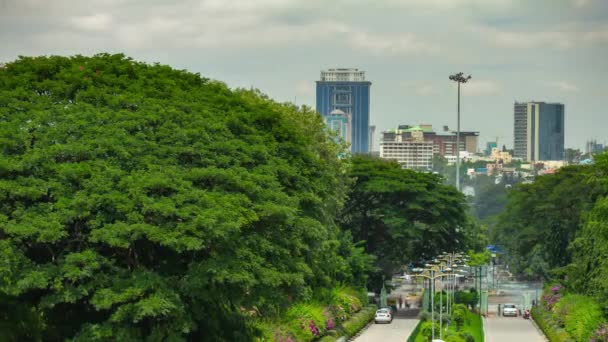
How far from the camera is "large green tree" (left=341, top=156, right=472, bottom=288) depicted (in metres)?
84.2

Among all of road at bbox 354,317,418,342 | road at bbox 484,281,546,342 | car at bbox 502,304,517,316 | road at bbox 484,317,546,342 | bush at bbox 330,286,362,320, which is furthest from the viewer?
car at bbox 502,304,517,316

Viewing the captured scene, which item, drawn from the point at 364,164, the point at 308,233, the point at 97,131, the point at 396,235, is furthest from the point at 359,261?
the point at 97,131

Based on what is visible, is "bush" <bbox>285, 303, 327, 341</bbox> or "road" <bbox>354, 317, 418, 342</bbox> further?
"road" <bbox>354, 317, 418, 342</bbox>

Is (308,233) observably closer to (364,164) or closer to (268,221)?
(268,221)

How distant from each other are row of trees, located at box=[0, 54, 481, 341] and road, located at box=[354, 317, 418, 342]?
16121 millimetres

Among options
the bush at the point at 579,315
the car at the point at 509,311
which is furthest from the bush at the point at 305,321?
the car at the point at 509,311

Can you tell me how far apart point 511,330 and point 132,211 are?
37759mm

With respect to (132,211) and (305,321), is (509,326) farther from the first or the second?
(132,211)

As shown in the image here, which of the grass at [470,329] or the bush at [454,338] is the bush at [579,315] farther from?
the bush at [454,338]

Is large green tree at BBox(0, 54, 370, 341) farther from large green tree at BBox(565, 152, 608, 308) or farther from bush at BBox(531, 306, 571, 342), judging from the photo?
bush at BBox(531, 306, 571, 342)

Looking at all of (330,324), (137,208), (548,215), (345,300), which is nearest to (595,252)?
(345,300)

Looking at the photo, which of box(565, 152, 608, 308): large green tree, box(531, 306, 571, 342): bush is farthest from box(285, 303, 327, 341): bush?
box(565, 152, 608, 308): large green tree

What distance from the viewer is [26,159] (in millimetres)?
36750

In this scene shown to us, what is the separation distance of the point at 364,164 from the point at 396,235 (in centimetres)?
757
